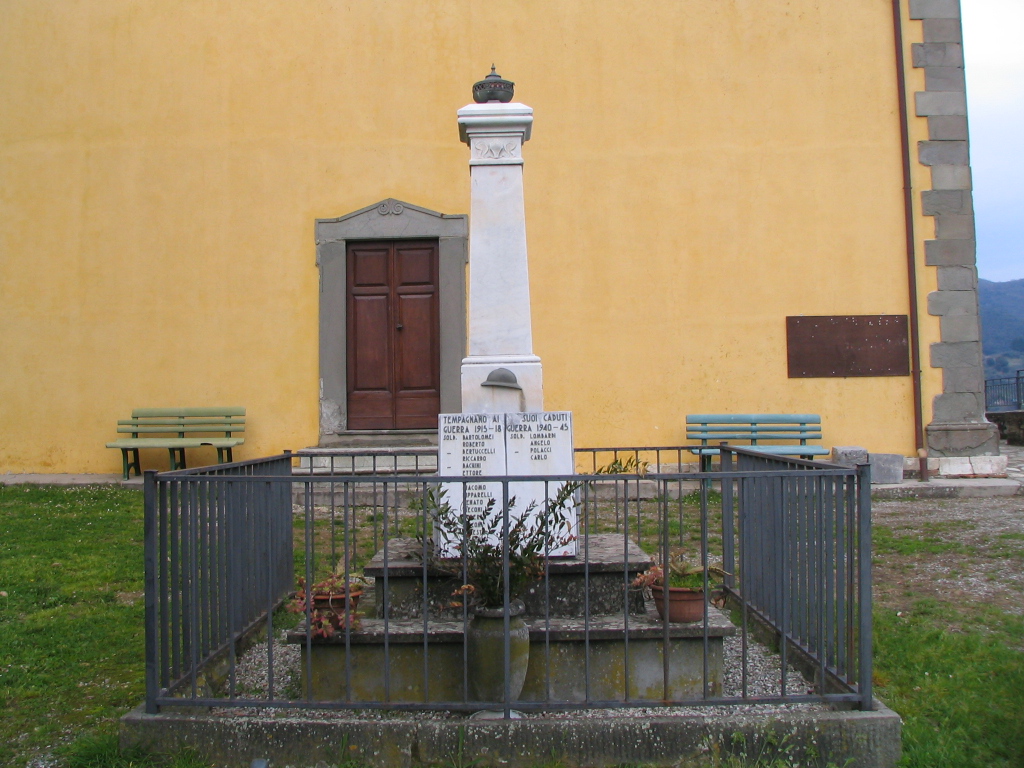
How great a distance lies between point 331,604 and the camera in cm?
406

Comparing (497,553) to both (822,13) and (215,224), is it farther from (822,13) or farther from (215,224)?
(822,13)

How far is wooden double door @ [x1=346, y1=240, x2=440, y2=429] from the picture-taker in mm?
10367

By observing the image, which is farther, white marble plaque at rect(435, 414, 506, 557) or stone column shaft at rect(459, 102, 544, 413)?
stone column shaft at rect(459, 102, 544, 413)

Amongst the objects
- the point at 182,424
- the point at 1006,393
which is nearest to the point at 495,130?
the point at 182,424

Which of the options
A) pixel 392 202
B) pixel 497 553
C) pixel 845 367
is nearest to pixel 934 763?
pixel 497 553

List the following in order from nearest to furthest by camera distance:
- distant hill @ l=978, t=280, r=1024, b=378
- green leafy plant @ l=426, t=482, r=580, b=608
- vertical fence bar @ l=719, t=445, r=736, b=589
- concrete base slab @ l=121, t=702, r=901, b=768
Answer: concrete base slab @ l=121, t=702, r=901, b=768 → green leafy plant @ l=426, t=482, r=580, b=608 → vertical fence bar @ l=719, t=445, r=736, b=589 → distant hill @ l=978, t=280, r=1024, b=378

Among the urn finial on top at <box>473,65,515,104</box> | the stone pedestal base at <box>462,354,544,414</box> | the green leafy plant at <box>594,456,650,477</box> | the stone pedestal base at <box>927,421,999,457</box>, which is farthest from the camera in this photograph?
the stone pedestal base at <box>927,421,999,457</box>

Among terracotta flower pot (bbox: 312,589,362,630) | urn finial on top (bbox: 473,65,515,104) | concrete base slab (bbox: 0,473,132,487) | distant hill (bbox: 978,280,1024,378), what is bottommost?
terracotta flower pot (bbox: 312,589,362,630)

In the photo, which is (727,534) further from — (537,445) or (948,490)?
(948,490)

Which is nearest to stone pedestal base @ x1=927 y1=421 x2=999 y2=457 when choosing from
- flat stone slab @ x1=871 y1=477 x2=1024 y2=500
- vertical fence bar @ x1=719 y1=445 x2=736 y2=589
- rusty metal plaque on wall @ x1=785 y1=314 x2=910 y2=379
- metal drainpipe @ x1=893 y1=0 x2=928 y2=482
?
metal drainpipe @ x1=893 y1=0 x2=928 y2=482

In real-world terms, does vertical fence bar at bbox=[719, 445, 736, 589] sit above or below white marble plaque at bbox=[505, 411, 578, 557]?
below

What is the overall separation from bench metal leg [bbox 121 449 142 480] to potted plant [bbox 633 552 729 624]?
24.2 ft

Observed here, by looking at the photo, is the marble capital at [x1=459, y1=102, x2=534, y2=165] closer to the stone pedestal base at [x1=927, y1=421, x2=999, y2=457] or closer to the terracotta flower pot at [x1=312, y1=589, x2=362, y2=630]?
the terracotta flower pot at [x1=312, y1=589, x2=362, y2=630]

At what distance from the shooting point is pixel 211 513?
396 cm
